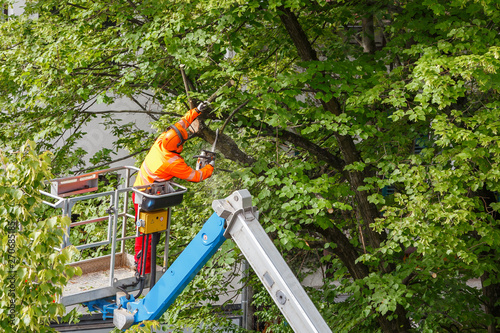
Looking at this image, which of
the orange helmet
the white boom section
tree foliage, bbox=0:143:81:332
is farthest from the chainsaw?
tree foliage, bbox=0:143:81:332

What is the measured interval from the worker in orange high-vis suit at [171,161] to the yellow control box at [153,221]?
1.16 feet

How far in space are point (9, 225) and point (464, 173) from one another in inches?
225

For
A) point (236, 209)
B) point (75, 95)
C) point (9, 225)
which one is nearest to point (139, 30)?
Answer: point (75, 95)

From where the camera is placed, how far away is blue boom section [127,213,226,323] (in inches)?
241

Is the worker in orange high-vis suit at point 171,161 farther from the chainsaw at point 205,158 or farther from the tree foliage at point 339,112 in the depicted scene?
the tree foliage at point 339,112

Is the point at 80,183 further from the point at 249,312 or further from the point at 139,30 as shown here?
the point at 249,312

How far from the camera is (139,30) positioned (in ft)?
28.0

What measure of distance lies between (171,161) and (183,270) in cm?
144

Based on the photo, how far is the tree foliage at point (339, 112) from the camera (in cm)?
772

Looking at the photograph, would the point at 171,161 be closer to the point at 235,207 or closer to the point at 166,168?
the point at 166,168

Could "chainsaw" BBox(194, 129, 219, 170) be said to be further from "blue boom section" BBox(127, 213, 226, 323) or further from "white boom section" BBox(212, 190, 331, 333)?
"white boom section" BBox(212, 190, 331, 333)

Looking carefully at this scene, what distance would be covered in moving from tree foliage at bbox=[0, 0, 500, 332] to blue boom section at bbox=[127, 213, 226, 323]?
1.82 metres

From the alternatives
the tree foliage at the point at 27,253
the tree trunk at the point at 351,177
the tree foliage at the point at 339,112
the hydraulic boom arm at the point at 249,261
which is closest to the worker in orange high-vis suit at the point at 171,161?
the hydraulic boom arm at the point at 249,261

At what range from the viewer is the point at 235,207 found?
5551mm
